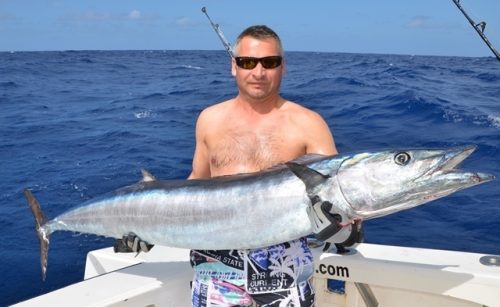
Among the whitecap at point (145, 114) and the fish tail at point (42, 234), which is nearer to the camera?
the fish tail at point (42, 234)

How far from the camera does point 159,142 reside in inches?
496

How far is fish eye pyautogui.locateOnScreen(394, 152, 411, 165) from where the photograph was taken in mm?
2215

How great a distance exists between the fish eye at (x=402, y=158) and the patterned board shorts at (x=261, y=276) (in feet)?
2.60

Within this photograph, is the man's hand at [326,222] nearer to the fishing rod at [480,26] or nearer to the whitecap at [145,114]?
the fishing rod at [480,26]

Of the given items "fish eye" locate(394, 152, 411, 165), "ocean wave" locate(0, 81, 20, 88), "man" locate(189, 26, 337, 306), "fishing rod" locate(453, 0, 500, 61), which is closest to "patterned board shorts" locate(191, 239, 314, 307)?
"man" locate(189, 26, 337, 306)

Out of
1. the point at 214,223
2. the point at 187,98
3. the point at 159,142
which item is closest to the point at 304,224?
the point at 214,223

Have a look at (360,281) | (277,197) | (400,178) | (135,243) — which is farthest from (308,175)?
(360,281)

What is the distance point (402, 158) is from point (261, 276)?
100 centimetres

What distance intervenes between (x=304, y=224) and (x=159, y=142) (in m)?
10.5

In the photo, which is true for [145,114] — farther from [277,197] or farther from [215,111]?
[277,197]

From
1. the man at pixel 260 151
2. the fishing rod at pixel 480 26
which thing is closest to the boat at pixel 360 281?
the man at pixel 260 151

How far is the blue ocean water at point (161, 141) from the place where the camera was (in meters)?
6.84

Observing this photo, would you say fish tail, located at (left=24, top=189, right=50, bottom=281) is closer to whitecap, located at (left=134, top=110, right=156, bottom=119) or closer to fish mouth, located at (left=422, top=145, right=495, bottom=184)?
fish mouth, located at (left=422, top=145, right=495, bottom=184)

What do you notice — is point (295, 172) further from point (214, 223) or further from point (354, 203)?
point (214, 223)
